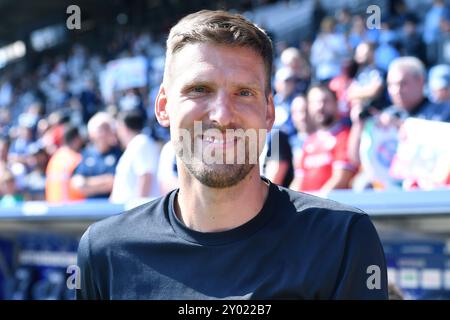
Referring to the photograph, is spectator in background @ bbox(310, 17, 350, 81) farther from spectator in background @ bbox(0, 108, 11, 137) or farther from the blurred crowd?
spectator in background @ bbox(0, 108, 11, 137)

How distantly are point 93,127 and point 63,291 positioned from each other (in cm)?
130

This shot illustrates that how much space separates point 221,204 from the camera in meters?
1.73

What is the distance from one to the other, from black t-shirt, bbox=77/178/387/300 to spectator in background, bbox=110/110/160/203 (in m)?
3.47

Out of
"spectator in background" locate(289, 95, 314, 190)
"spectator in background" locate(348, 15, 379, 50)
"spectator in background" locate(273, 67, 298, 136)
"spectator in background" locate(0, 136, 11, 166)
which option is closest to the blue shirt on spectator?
"spectator in background" locate(273, 67, 298, 136)

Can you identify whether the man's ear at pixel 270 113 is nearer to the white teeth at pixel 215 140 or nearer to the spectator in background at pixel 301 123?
the white teeth at pixel 215 140

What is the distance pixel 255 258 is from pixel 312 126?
3.53m

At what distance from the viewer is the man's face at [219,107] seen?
1.66 m

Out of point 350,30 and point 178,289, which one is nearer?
point 178,289

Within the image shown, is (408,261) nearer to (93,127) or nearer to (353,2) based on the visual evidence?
(93,127)

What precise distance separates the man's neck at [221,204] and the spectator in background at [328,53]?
5362mm

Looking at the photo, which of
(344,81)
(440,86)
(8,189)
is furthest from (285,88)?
(8,189)

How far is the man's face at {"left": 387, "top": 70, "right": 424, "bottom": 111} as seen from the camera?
14.5 ft

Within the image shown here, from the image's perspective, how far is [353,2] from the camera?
355 inches

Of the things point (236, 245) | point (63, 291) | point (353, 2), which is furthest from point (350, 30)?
point (236, 245)
